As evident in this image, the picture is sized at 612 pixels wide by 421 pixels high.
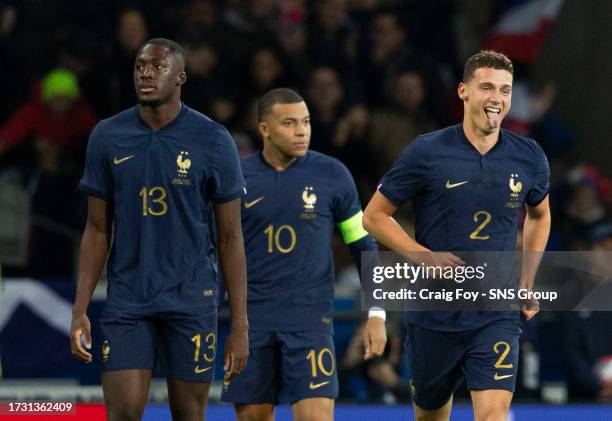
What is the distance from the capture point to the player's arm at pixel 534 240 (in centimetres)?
716

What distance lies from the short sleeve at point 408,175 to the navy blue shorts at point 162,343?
125 cm

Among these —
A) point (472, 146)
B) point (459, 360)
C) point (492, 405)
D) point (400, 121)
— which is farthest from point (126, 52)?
point (492, 405)

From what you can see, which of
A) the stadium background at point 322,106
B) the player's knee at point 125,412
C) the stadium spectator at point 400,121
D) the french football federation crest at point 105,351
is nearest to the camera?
the player's knee at point 125,412

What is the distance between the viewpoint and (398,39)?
12.4 metres

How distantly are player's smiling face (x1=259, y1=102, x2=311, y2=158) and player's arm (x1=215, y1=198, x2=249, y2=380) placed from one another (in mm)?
1457

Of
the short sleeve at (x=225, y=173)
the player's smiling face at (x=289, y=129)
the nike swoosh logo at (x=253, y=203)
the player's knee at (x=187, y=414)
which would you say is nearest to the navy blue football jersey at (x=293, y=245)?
the nike swoosh logo at (x=253, y=203)

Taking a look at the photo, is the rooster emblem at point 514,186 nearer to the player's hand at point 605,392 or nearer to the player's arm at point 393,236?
the player's arm at point 393,236

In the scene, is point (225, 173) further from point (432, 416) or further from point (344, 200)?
point (432, 416)

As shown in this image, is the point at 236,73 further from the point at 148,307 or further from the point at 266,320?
the point at 148,307

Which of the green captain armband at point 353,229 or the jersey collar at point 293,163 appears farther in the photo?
the jersey collar at point 293,163

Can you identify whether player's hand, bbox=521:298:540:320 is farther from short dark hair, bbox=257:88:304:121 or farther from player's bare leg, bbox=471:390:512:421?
short dark hair, bbox=257:88:304:121

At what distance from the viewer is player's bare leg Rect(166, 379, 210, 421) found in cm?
634

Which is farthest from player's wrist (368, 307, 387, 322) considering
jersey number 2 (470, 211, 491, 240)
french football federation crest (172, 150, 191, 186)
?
french football federation crest (172, 150, 191, 186)

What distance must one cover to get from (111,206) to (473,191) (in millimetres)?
1806
